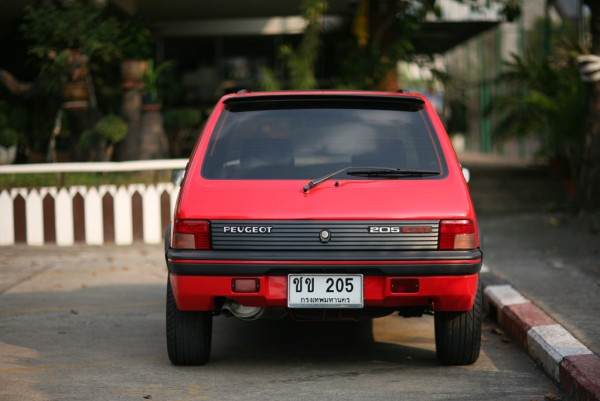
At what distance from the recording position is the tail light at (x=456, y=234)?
5.73m

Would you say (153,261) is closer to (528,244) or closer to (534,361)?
(528,244)

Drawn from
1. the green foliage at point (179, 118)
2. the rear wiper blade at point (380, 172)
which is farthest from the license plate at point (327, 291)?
the green foliage at point (179, 118)

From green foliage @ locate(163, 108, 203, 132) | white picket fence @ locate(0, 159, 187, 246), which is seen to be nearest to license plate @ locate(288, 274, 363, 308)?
white picket fence @ locate(0, 159, 187, 246)

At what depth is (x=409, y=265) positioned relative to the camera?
565cm

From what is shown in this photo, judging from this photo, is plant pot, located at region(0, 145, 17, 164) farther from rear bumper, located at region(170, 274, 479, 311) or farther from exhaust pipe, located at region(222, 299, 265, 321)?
rear bumper, located at region(170, 274, 479, 311)

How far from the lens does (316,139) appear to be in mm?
6211

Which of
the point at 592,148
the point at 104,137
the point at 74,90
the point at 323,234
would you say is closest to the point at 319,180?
the point at 323,234

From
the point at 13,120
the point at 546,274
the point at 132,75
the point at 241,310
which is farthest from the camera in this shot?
the point at 13,120

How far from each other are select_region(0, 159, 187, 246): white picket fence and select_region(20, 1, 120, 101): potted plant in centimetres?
390

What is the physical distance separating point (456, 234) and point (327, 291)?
0.75 metres

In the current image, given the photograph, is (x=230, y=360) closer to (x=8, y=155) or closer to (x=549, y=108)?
(x=549, y=108)

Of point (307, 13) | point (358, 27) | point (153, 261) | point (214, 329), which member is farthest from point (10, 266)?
point (358, 27)

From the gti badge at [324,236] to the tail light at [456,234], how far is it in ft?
1.94

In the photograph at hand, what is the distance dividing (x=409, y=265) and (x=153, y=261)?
6.34 metres
